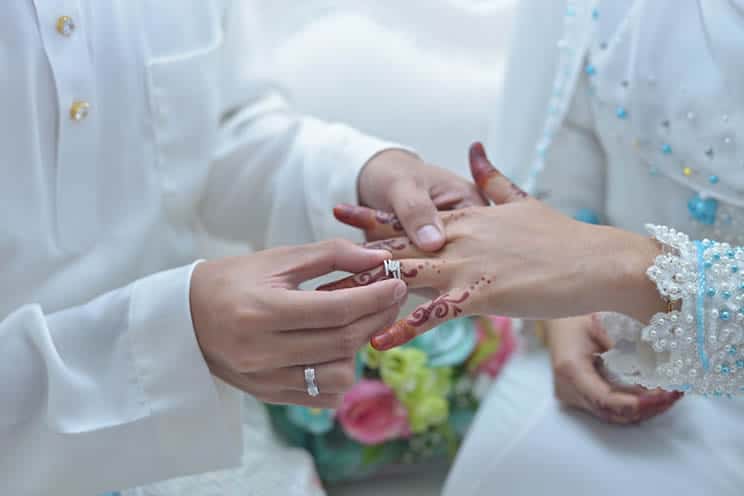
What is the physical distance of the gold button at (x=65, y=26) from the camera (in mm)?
732

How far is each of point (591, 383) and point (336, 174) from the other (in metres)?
0.38

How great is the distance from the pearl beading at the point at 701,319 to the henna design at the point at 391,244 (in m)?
0.24

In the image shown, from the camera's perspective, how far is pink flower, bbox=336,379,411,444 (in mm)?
1106

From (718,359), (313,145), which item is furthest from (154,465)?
(718,359)

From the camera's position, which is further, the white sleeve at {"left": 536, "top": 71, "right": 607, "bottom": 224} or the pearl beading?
the white sleeve at {"left": 536, "top": 71, "right": 607, "bottom": 224}

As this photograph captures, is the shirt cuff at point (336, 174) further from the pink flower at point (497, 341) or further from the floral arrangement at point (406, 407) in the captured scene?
the pink flower at point (497, 341)

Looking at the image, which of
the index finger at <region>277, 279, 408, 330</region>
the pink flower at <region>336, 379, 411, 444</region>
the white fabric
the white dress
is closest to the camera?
the index finger at <region>277, 279, 408, 330</region>

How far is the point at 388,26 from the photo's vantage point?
1178 mm

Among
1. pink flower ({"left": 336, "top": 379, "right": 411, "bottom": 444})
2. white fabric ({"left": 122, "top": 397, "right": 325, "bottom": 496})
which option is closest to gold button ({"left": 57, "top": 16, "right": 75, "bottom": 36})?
white fabric ({"left": 122, "top": 397, "right": 325, "bottom": 496})

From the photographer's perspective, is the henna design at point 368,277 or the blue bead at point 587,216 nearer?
the henna design at point 368,277

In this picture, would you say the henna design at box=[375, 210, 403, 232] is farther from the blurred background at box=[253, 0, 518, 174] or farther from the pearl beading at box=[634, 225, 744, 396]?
the blurred background at box=[253, 0, 518, 174]

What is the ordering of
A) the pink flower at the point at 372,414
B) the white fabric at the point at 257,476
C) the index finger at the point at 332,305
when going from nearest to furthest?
the index finger at the point at 332,305
the white fabric at the point at 257,476
the pink flower at the point at 372,414

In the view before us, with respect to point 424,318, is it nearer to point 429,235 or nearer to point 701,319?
point 429,235

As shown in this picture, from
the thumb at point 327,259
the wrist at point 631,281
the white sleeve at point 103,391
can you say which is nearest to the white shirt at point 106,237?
the white sleeve at point 103,391
